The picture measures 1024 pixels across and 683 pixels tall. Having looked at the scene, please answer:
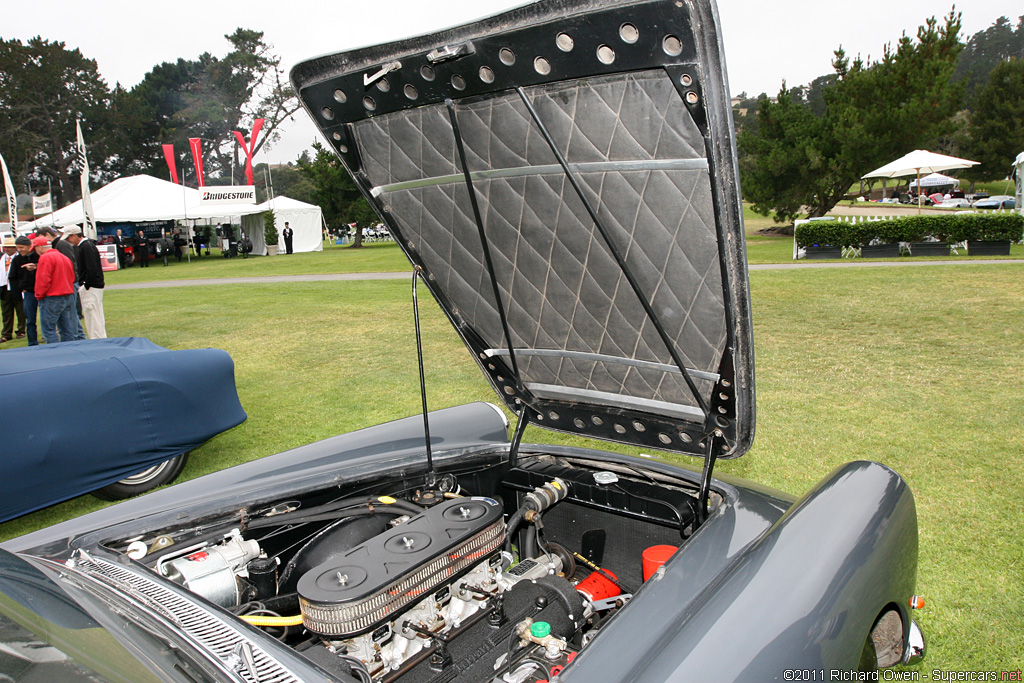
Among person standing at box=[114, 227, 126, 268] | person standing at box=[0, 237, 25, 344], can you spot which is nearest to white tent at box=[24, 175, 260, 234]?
person standing at box=[114, 227, 126, 268]

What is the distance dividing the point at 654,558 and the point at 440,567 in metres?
0.68

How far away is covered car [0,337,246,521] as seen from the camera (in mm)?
3449

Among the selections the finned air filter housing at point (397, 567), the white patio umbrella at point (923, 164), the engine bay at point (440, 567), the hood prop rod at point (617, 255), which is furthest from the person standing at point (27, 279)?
the white patio umbrella at point (923, 164)

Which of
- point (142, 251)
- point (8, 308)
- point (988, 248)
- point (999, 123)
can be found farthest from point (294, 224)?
point (999, 123)

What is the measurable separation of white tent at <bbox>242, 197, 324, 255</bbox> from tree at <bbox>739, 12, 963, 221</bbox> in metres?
19.3

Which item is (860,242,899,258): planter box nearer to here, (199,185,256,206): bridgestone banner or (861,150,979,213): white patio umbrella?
(861,150,979,213): white patio umbrella

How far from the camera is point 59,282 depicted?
27.0 ft

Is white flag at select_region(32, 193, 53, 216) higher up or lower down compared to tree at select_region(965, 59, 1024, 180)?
lower down

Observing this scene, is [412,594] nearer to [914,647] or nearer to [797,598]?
[797,598]

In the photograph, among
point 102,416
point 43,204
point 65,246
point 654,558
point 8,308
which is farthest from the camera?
point 43,204

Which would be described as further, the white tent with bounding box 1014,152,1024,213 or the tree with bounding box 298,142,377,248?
the tree with bounding box 298,142,377,248

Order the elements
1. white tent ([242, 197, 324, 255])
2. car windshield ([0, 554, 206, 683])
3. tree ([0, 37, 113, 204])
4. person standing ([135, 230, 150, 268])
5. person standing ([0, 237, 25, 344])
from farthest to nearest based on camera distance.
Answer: tree ([0, 37, 113, 204]) → white tent ([242, 197, 324, 255]) → person standing ([135, 230, 150, 268]) → person standing ([0, 237, 25, 344]) → car windshield ([0, 554, 206, 683])

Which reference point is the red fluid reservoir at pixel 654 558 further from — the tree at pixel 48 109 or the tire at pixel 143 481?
the tree at pixel 48 109

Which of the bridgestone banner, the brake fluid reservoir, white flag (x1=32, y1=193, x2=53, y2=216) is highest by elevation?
the bridgestone banner
